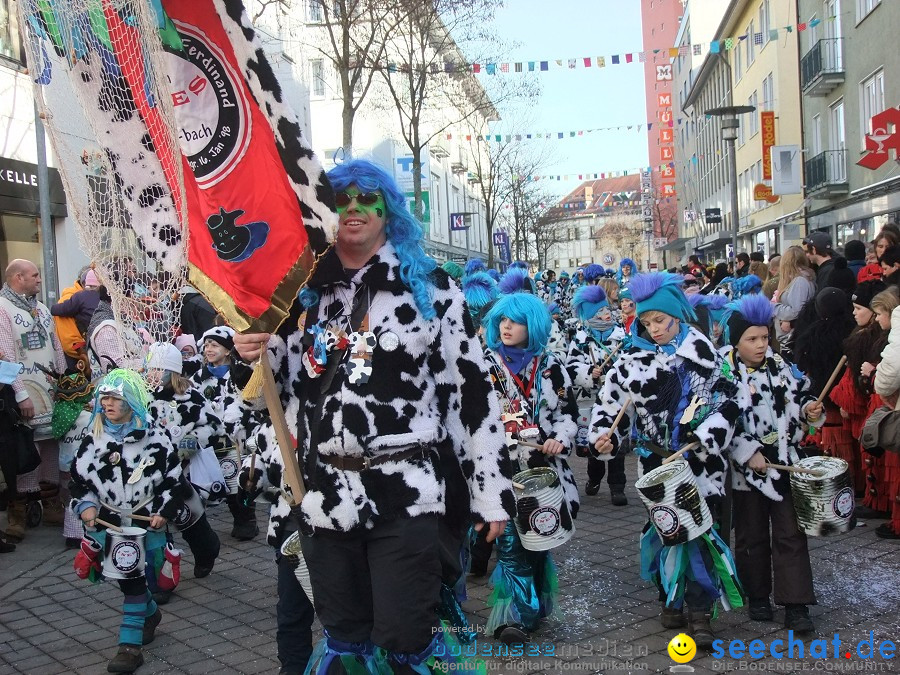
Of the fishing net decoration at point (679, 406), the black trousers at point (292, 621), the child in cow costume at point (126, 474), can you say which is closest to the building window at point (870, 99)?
the fishing net decoration at point (679, 406)

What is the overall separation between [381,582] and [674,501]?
1.97m

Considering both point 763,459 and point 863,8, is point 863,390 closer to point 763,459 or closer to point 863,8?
point 763,459

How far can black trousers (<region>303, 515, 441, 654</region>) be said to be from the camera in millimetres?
2975

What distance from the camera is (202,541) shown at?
6180mm

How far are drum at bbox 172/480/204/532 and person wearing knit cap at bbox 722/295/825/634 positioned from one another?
3188mm

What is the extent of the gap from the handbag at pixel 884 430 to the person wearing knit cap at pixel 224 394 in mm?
4291

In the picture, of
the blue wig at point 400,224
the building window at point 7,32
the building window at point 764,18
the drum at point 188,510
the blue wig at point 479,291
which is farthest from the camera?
the building window at point 764,18

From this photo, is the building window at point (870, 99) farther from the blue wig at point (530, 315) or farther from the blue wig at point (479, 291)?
the blue wig at point (530, 315)

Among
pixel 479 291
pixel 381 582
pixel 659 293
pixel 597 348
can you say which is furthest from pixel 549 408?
pixel 597 348

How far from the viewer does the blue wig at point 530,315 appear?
5273mm

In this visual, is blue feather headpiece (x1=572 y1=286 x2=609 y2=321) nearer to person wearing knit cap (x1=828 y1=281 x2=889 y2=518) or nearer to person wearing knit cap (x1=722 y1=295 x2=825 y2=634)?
person wearing knit cap (x1=828 y1=281 x2=889 y2=518)

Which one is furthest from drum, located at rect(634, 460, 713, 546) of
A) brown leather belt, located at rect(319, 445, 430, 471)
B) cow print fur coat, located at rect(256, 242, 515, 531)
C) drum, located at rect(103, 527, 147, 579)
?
→ drum, located at rect(103, 527, 147, 579)

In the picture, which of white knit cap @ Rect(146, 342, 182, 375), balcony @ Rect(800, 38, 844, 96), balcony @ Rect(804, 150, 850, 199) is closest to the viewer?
white knit cap @ Rect(146, 342, 182, 375)

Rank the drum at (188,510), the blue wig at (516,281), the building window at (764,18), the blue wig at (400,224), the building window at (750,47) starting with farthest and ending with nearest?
the building window at (750,47), the building window at (764,18), the blue wig at (516,281), the drum at (188,510), the blue wig at (400,224)
